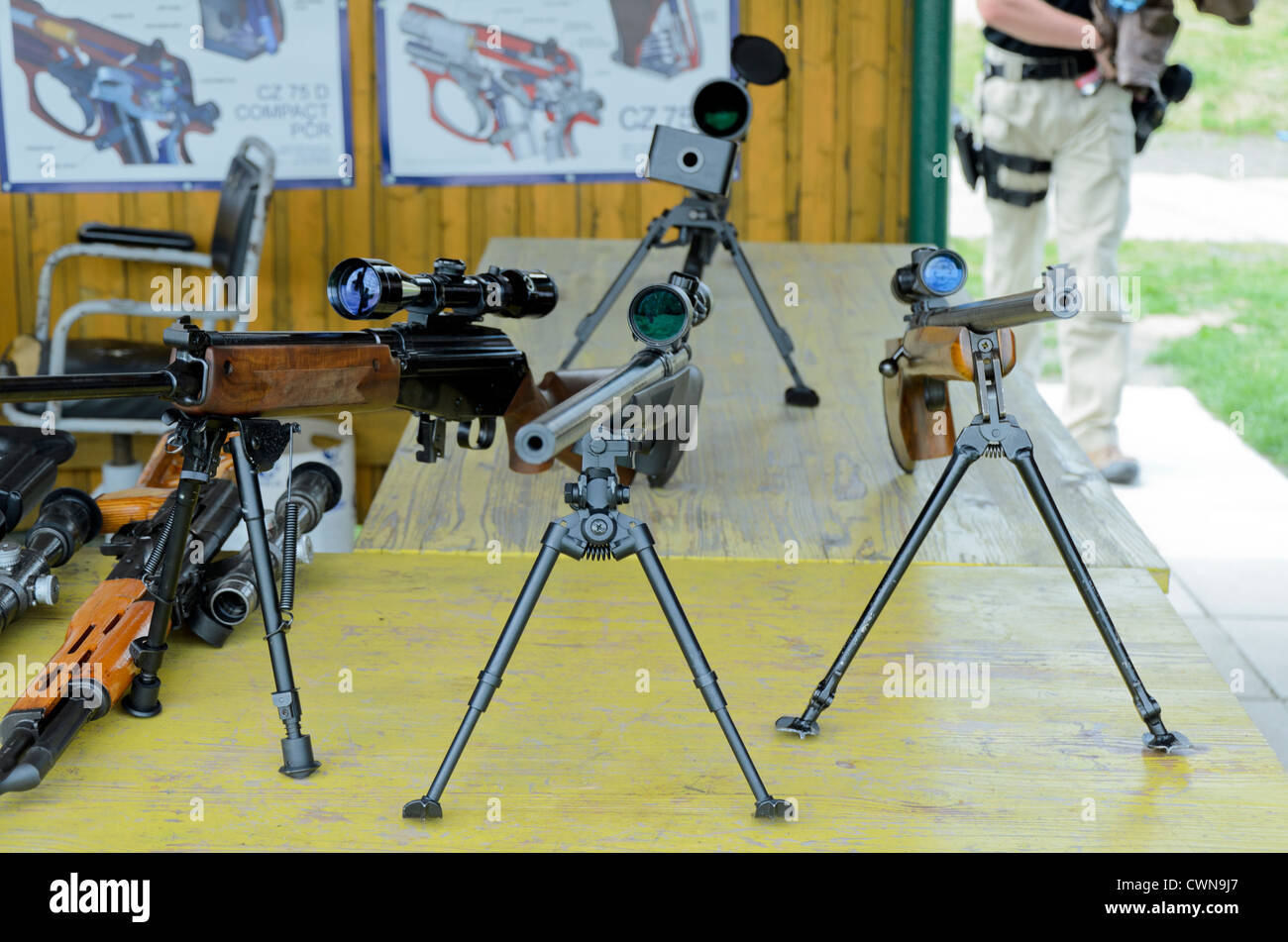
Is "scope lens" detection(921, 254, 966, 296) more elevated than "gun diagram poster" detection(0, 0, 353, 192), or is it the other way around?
"gun diagram poster" detection(0, 0, 353, 192)

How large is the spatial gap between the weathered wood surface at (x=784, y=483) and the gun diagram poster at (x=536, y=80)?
1.32 m

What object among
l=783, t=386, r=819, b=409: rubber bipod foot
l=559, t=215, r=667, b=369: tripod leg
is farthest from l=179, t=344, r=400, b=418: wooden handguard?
l=783, t=386, r=819, b=409: rubber bipod foot

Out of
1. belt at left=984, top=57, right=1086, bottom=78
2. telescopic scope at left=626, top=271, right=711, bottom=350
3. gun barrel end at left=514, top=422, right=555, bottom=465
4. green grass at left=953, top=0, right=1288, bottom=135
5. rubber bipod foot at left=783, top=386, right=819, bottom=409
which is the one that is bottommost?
rubber bipod foot at left=783, top=386, right=819, bottom=409

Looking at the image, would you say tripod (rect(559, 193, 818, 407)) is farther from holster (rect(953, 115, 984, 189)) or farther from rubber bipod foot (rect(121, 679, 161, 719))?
holster (rect(953, 115, 984, 189))

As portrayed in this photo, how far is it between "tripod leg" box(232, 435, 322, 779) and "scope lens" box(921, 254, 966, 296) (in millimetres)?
913

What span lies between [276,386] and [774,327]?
1430 mm

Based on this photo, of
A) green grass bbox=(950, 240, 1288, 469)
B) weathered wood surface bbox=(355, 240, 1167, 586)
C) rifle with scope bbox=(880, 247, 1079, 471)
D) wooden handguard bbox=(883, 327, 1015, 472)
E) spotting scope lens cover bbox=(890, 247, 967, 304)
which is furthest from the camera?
green grass bbox=(950, 240, 1288, 469)

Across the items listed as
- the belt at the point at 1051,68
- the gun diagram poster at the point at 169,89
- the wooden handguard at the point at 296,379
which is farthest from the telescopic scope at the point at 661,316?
the gun diagram poster at the point at 169,89

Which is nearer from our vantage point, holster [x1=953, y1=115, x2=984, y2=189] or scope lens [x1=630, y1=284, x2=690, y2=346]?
scope lens [x1=630, y1=284, x2=690, y2=346]

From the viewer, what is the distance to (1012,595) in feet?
6.37

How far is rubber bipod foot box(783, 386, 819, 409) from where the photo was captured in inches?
109

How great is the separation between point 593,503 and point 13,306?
407cm
